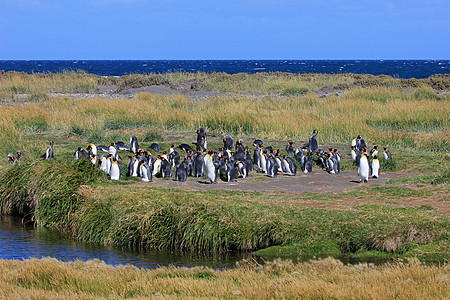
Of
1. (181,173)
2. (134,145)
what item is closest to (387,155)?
(181,173)

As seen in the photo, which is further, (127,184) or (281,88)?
(281,88)

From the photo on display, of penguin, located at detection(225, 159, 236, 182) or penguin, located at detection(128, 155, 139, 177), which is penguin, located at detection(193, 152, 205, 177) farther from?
penguin, located at detection(128, 155, 139, 177)

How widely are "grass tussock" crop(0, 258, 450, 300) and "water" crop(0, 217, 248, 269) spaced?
4.91ft

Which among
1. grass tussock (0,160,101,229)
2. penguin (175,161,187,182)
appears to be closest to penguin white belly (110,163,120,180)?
grass tussock (0,160,101,229)

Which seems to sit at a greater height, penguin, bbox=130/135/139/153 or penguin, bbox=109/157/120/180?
penguin, bbox=130/135/139/153

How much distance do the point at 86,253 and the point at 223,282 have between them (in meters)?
3.68

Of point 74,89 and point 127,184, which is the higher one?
point 74,89

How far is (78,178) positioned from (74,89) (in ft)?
97.6

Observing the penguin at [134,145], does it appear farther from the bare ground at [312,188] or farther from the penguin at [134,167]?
the bare ground at [312,188]

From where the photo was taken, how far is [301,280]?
21.1 ft

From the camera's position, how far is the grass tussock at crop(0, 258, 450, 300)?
19.6ft

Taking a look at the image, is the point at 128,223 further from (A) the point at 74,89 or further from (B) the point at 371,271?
(A) the point at 74,89

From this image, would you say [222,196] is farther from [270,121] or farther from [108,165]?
[270,121]

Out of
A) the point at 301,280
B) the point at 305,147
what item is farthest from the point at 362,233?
the point at 305,147
